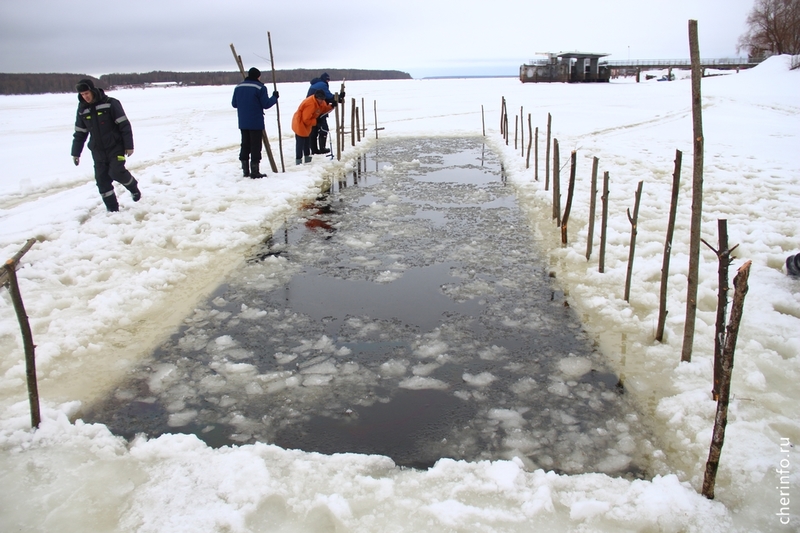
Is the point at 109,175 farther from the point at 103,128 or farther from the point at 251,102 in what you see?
the point at 251,102

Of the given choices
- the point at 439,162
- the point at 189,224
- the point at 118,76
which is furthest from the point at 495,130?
the point at 118,76

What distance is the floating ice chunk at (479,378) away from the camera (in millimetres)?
3443

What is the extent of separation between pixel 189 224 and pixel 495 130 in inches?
504

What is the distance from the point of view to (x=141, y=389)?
346cm

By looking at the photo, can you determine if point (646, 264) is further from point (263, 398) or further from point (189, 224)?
point (189, 224)

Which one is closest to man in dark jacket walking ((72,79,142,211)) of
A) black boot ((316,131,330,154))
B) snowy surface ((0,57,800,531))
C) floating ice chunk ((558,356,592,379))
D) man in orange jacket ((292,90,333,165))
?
snowy surface ((0,57,800,531))

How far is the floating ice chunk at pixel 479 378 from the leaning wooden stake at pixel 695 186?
126 cm

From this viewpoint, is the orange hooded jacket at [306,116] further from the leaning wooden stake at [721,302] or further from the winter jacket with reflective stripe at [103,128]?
the leaning wooden stake at [721,302]

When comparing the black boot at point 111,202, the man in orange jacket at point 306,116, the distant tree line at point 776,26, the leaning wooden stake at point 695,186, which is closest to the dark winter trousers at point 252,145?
the man in orange jacket at point 306,116

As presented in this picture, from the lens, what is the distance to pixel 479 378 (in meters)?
3.50

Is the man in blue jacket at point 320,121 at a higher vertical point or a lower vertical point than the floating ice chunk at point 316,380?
higher

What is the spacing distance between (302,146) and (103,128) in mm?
4348

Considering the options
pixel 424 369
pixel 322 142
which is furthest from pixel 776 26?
pixel 424 369

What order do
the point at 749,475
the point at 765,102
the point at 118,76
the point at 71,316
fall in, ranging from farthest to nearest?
the point at 118,76 → the point at 765,102 → the point at 71,316 → the point at 749,475
